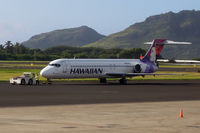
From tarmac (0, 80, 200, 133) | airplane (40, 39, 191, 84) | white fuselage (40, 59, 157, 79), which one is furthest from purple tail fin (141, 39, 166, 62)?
tarmac (0, 80, 200, 133)

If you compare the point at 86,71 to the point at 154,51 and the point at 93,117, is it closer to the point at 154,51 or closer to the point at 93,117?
the point at 154,51

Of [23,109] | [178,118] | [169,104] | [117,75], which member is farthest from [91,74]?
[178,118]

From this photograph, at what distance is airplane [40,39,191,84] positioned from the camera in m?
51.3

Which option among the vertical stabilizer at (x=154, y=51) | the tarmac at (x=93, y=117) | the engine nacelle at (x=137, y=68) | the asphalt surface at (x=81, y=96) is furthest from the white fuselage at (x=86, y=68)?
the tarmac at (x=93, y=117)

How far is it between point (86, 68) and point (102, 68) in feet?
7.97

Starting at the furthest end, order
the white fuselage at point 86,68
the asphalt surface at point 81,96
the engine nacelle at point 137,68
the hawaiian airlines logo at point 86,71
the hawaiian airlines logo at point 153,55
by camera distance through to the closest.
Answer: the hawaiian airlines logo at point 153,55 < the engine nacelle at point 137,68 < the hawaiian airlines logo at point 86,71 < the white fuselage at point 86,68 < the asphalt surface at point 81,96

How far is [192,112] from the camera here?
945 inches

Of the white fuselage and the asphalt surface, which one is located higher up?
the white fuselage

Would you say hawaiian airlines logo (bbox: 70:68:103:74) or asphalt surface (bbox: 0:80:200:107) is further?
hawaiian airlines logo (bbox: 70:68:103:74)

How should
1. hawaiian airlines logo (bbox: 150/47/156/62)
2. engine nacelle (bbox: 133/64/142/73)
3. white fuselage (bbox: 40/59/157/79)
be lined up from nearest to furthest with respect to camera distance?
1. white fuselage (bbox: 40/59/157/79)
2. engine nacelle (bbox: 133/64/142/73)
3. hawaiian airlines logo (bbox: 150/47/156/62)

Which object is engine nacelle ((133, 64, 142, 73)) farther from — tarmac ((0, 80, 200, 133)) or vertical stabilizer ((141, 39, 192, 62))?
tarmac ((0, 80, 200, 133))

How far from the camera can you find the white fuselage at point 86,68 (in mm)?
51125

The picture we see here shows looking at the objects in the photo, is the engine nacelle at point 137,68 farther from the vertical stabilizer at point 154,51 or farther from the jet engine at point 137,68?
the vertical stabilizer at point 154,51

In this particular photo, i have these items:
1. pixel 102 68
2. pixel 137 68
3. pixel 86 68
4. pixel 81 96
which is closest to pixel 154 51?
pixel 137 68
